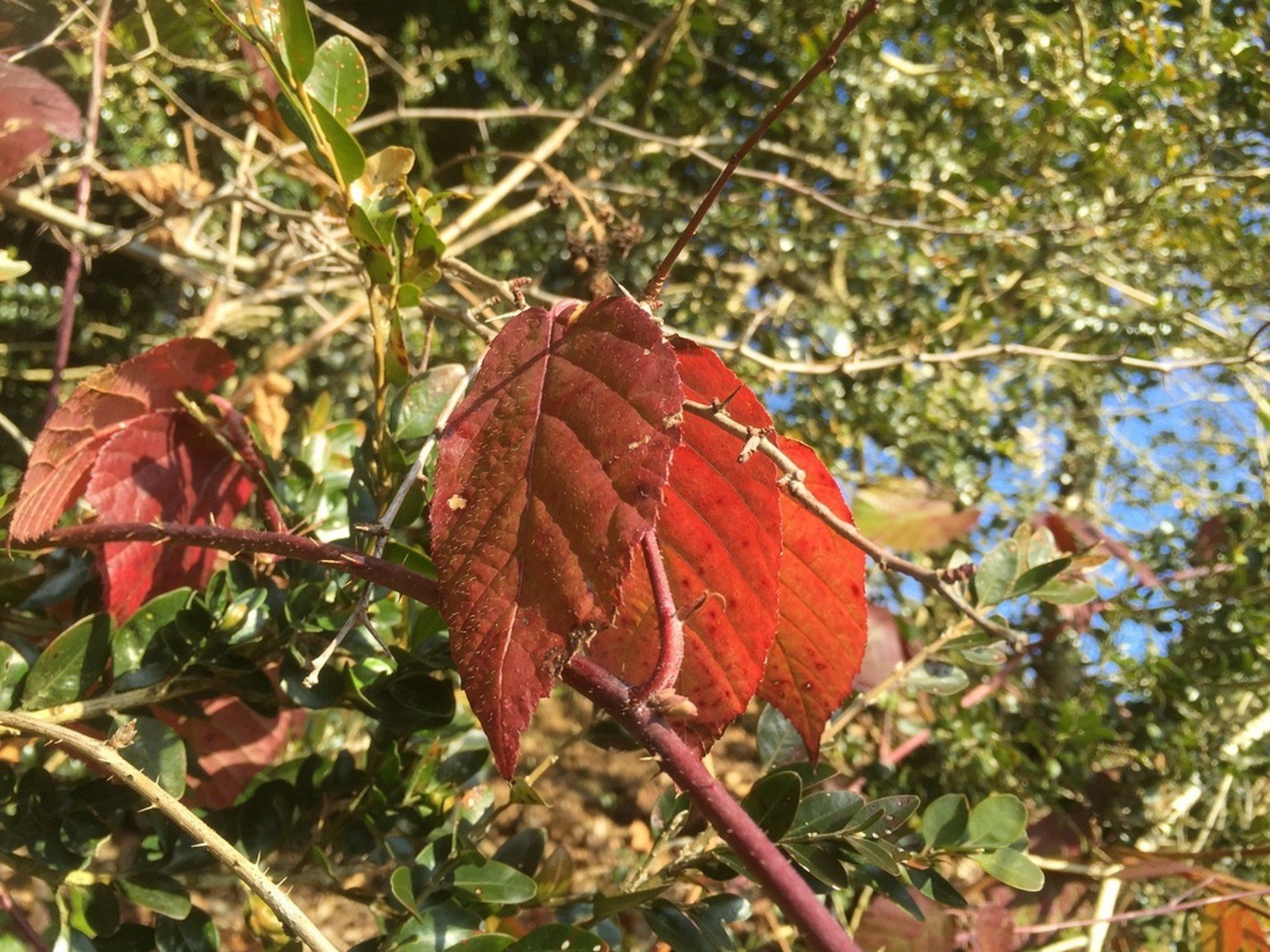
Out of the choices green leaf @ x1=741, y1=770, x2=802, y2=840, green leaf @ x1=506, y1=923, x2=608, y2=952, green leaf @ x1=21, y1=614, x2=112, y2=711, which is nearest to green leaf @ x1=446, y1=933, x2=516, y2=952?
green leaf @ x1=506, y1=923, x2=608, y2=952

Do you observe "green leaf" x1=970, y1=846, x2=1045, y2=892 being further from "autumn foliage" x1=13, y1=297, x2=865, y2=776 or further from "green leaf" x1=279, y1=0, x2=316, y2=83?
"green leaf" x1=279, y1=0, x2=316, y2=83

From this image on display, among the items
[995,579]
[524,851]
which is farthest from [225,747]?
[995,579]

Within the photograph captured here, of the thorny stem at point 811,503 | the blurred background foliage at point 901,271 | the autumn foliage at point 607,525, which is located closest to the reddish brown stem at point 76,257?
the blurred background foliage at point 901,271

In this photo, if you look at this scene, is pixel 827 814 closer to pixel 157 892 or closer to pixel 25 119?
pixel 157 892

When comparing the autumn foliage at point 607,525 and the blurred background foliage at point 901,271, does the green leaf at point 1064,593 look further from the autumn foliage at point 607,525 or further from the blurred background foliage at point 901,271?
the autumn foliage at point 607,525

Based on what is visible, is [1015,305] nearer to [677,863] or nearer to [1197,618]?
[1197,618]
